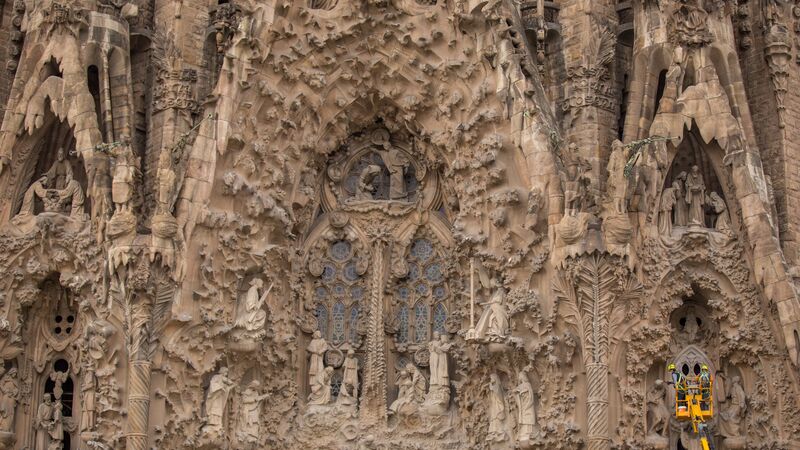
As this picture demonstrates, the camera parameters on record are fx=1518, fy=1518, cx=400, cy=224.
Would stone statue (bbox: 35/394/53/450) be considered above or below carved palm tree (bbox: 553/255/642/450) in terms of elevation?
below

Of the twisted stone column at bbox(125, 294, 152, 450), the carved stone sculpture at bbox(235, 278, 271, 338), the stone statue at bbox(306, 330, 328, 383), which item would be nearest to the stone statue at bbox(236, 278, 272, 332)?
the carved stone sculpture at bbox(235, 278, 271, 338)

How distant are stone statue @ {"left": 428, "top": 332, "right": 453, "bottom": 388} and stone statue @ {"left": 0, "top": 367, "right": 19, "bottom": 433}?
5.06 m

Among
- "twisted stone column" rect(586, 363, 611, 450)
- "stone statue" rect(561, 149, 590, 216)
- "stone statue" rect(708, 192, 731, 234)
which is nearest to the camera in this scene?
"twisted stone column" rect(586, 363, 611, 450)

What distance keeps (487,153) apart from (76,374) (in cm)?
565

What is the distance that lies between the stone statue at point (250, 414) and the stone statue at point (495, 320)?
110 inches

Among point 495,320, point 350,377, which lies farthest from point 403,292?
point 495,320

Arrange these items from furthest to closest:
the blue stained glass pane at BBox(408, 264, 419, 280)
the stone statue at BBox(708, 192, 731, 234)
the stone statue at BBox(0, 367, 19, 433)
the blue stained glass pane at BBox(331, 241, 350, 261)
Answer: the blue stained glass pane at BBox(331, 241, 350, 261), the blue stained glass pane at BBox(408, 264, 419, 280), the stone statue at BBox(0, 367, 19, 433), the stone statue at BBox(708, 192, 731, 234)

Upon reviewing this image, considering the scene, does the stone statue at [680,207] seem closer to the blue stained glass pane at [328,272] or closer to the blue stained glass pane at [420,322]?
the blue stained glass pane at [420,322]

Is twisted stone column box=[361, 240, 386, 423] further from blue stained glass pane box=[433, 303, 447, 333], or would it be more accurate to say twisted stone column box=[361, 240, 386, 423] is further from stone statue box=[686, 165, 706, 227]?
stone statue box=[686, 165, 706, 227]

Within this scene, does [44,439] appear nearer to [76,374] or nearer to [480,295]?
[76,374]

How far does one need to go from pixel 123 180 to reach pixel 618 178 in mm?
5738

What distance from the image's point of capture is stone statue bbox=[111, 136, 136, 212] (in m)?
17.7

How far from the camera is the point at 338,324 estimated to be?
19.3 m

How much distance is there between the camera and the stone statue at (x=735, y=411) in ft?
57.5
